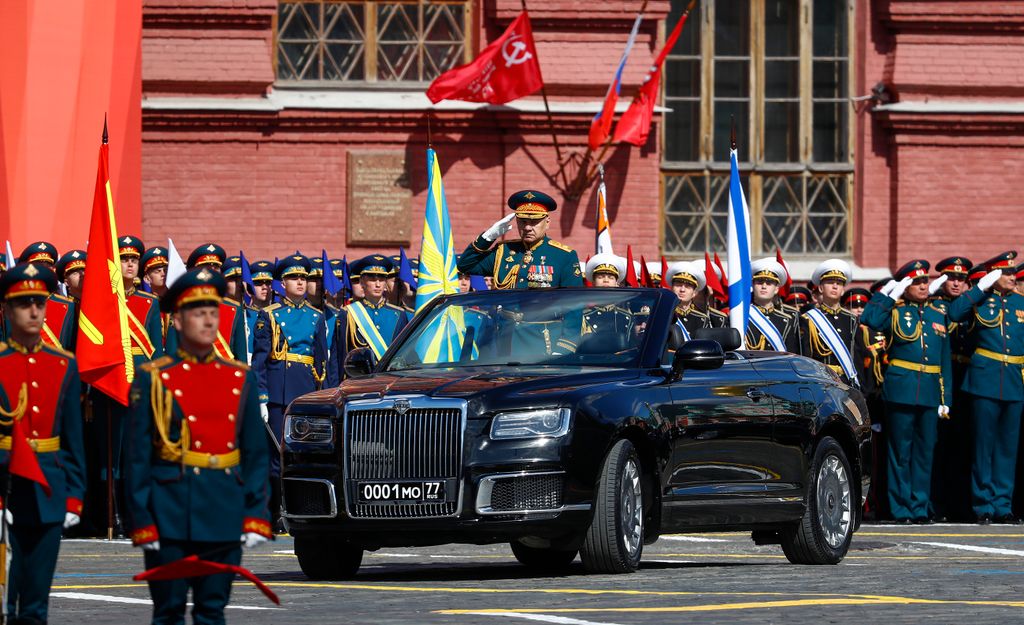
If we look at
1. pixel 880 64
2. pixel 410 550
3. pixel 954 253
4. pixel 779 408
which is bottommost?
pixel 410 550

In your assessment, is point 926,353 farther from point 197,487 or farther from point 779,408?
point 197,487

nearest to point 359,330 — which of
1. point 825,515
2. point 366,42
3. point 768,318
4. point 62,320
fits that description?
point 62,320

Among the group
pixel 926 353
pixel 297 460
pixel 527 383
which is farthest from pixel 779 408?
pixel 926 353

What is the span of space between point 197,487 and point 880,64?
62.0 feet

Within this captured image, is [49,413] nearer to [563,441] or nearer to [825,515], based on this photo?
[563,441]

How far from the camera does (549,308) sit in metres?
13.6

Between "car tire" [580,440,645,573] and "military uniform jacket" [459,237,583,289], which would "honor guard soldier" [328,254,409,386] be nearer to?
"military uniform jacket" [459,237,583,289]

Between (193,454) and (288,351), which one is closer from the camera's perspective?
(193,454)

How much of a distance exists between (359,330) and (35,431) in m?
8.59

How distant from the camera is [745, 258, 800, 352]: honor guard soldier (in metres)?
18.6

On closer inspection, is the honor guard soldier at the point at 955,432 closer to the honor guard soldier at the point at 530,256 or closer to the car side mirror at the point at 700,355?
the honor guard soldier at the point at 530,256

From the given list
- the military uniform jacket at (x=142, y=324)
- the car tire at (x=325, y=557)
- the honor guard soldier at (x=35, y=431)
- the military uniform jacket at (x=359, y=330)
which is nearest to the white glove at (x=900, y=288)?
the military uniform jacket at (x=359, y=330)

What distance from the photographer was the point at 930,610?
35.0 feet

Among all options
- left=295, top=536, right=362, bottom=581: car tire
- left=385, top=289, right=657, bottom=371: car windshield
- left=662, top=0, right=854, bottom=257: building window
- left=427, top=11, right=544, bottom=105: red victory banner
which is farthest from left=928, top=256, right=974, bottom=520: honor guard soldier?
left=295, top=536, right=362, bottom=581: car tire
